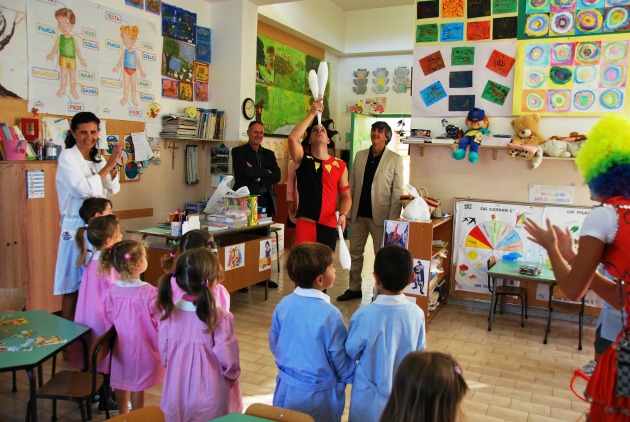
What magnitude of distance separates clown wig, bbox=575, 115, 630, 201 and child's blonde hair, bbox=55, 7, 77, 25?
4.39m

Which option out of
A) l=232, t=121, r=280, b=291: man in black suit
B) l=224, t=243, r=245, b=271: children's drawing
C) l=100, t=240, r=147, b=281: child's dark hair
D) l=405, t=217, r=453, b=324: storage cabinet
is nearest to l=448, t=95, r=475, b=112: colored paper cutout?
l=405, t=217, r=453, b=324: storage cabinet

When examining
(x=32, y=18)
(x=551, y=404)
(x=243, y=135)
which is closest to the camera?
(x=551, y=404)

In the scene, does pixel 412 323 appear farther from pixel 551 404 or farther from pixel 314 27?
pixel 314 27

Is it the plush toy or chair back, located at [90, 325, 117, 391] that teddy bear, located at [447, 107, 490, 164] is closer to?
the plush toy

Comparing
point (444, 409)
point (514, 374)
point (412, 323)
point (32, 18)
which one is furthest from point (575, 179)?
point (32, 18)

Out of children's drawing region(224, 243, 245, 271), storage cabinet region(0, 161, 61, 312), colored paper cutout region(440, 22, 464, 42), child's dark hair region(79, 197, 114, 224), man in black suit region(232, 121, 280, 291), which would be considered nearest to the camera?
child's dark hair region(79, 197, 114, 224)

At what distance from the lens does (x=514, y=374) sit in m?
3.53

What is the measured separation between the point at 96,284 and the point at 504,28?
13.3ft

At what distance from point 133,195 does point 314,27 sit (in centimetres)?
447

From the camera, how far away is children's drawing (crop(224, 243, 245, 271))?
14.5 ft

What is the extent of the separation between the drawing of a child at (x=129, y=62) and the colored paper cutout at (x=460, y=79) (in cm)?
319

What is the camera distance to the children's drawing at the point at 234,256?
14.5 feet

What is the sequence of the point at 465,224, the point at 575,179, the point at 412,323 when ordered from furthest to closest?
the point at 465,224, the point at 575,179, the point at 412,323

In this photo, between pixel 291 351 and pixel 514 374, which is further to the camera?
Answer: pixel 514 374
